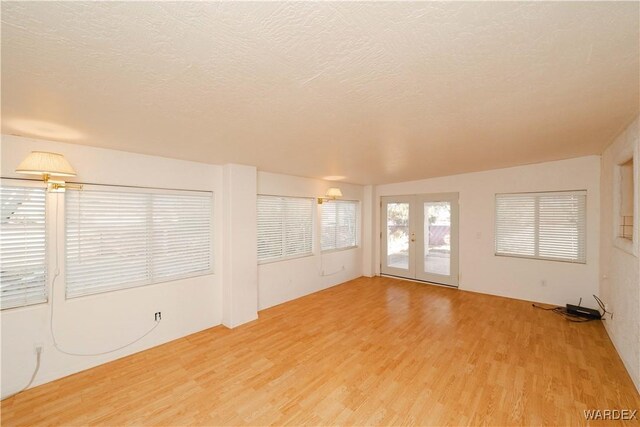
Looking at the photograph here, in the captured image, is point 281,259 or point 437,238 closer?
point 281,259

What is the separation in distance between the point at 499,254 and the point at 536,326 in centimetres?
159

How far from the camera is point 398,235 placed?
6387 millimetres

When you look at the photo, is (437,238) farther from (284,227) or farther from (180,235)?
(180,235)

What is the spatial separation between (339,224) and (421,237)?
191 centimetres

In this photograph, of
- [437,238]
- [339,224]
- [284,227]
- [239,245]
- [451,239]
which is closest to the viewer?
[239,245]

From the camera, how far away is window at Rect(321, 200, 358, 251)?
5734 millimetres

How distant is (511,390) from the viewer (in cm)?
233

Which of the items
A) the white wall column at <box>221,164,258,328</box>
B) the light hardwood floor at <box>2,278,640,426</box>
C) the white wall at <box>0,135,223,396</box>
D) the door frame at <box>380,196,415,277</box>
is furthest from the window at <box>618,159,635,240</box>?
the white wall at <box>0,135,223,396</box>

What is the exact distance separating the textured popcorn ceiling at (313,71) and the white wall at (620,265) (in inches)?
15.7

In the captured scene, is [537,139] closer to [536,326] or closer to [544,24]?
[544,24]

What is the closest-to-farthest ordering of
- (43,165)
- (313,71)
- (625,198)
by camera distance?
(313,71) < (43,165) < (625,198)

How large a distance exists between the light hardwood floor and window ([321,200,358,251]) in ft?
7.23

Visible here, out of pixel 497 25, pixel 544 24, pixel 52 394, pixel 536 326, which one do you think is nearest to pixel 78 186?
pixel 52 394

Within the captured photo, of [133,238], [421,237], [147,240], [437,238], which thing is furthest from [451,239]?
[133,238]
